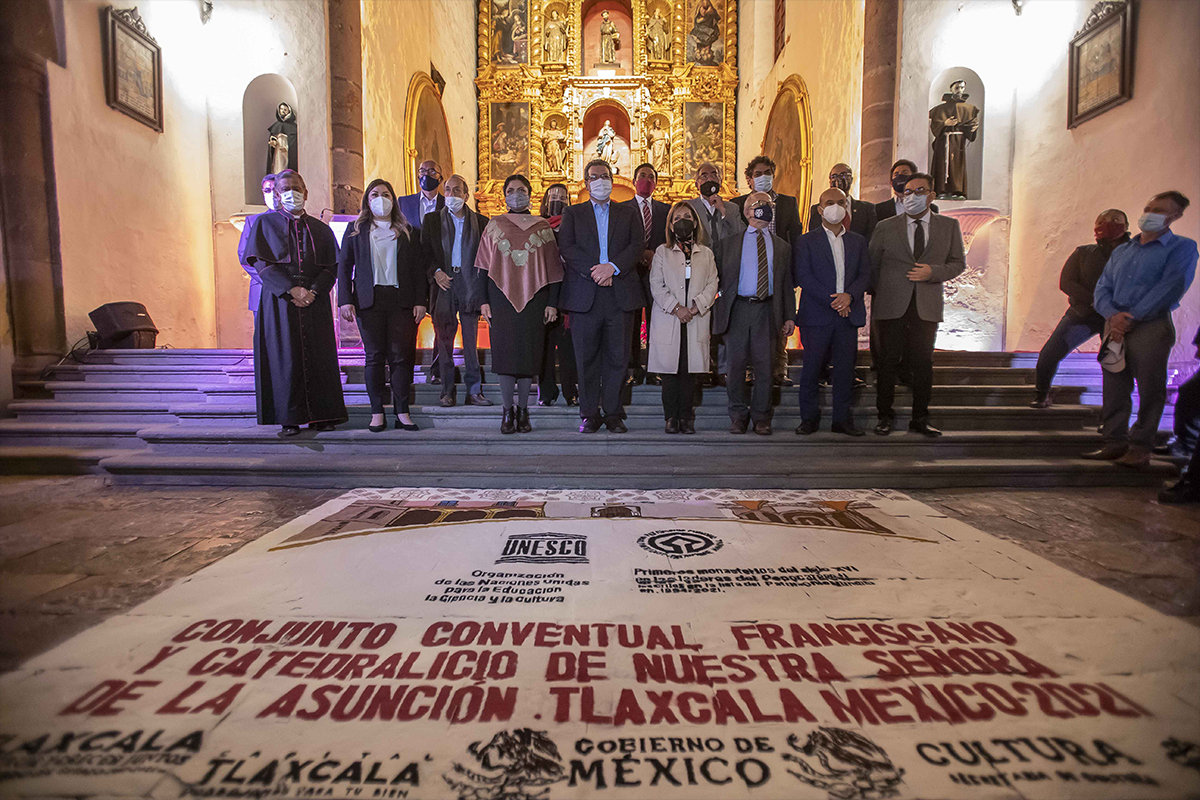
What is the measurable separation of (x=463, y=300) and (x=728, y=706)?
12.4 feet

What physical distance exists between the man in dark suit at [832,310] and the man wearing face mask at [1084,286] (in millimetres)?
1729

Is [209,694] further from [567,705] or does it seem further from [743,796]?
[743,796]

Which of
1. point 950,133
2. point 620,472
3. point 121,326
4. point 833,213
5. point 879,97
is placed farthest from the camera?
point 950,133

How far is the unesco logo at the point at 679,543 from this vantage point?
232 cm

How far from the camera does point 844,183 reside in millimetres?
4934

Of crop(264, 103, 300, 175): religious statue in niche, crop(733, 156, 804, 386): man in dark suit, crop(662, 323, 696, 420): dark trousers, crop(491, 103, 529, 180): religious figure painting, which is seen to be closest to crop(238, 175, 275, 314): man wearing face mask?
crop(662, 323, 696, 420): dark trousers

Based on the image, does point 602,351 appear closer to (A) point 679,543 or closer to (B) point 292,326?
(A) point 679,543

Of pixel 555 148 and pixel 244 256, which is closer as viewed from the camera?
pixel 244 256

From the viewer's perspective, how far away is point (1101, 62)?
21.1 feet

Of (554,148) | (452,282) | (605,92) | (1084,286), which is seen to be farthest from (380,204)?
(605,92)

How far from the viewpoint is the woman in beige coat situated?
13.1ft

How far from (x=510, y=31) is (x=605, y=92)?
274 centimetres

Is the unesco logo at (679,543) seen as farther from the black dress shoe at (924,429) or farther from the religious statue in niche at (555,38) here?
the religious statue in niche at (555,38)

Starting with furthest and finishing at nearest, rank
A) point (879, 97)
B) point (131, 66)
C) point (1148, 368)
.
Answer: point (879, 97), point (131, 66), point (1148, 368)
